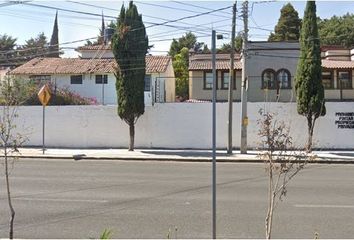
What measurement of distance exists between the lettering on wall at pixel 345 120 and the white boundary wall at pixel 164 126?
6.0 inches

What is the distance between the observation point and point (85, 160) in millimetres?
21750

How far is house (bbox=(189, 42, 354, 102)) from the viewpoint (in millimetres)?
40344

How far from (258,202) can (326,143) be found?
16.1m

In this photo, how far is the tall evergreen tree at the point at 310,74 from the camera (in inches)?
958

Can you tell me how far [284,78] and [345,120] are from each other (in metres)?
15.8

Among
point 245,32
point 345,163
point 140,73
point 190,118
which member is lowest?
point 345,163

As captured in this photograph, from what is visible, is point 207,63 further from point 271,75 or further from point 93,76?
point 93,76

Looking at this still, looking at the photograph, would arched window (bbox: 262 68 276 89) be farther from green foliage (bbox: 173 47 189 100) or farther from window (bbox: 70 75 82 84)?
green foliage (bbox: 173 47 189 100)

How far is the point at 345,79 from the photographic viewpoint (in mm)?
41594

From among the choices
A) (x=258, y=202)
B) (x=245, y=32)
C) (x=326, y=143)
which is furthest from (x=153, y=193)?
(x=326, y=143)

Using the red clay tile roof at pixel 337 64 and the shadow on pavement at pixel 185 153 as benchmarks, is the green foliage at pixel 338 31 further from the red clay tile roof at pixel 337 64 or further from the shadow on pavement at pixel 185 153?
the shadow on pavement at pixel 185 153

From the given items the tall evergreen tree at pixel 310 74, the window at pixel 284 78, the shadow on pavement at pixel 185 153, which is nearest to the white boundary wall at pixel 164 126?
the tall evergreen tree at pixel 310 74

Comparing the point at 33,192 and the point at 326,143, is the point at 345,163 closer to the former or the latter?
the point at 326,143

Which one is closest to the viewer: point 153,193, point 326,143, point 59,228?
point 59,228
